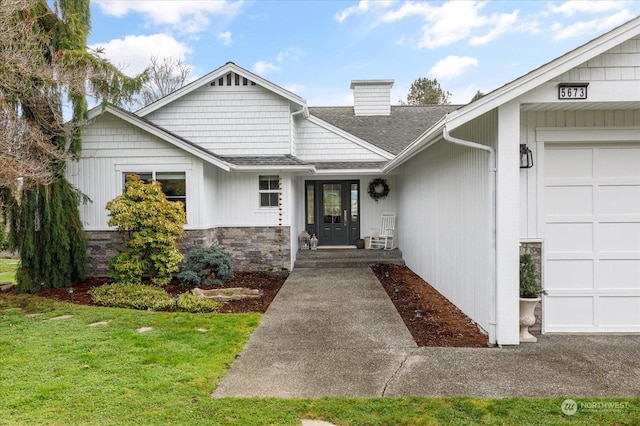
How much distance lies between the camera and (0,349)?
15.7 ft

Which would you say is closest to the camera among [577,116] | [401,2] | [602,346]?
[602,346]

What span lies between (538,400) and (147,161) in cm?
912

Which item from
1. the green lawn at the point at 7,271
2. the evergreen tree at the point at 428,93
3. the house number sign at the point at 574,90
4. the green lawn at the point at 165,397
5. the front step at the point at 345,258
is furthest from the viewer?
the evergreen tree at the point at 428,93

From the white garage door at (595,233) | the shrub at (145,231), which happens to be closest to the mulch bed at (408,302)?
the shrub at (145,231)

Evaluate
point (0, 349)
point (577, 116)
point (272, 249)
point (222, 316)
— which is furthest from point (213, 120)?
point (577, 116)

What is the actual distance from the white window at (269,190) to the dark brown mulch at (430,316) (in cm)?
361

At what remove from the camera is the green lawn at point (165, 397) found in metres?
3.12

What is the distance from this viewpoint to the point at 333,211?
1333 cm

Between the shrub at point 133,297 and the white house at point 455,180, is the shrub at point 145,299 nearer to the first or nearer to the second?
the shrub at point 133,297

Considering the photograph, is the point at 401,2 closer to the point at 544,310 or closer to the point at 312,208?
the point at 312,208

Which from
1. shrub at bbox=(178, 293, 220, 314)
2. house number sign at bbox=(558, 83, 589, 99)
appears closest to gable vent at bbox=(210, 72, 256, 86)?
shrub at bbox=(178, 293, 220, 314)

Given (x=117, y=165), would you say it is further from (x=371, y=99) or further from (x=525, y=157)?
(x=371, y=99)

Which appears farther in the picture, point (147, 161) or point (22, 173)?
point (147, 161)

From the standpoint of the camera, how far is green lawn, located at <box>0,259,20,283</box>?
10.7m
